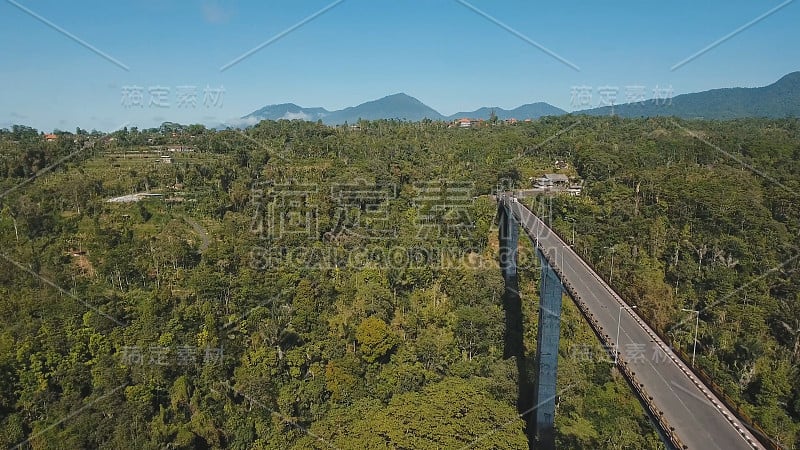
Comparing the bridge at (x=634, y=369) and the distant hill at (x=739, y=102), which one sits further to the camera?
the distant hill at (x=739, y=102)

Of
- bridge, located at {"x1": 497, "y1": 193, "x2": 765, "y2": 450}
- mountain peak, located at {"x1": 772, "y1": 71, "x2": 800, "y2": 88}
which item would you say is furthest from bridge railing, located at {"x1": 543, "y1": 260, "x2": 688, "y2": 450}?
mountain peak, located at {"x1": 772, "y1": 71, "x2": 800, "y2": 88}

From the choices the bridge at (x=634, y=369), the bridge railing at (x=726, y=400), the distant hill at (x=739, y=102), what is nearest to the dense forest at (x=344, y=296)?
the bridge at (x=634, y=369)

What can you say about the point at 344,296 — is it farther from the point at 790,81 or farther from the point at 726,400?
the point at 790,81

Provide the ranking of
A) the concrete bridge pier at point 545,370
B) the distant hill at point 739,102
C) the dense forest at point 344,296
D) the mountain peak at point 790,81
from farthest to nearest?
1. the mountain peak at point 790,81
2. the distant hill at point 739,102
3. the dense forest at point 344,296
4. the concrete bridge pier at point 545,370

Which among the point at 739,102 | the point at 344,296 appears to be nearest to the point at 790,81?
the point at 739,102

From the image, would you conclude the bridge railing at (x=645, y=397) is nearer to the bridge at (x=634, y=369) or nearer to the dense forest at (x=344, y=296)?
the bridge at (x=634, y=369)

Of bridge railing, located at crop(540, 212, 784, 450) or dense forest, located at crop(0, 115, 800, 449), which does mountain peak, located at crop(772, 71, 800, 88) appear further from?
bridge railing, located at crop(540, 212, 784, 450)
